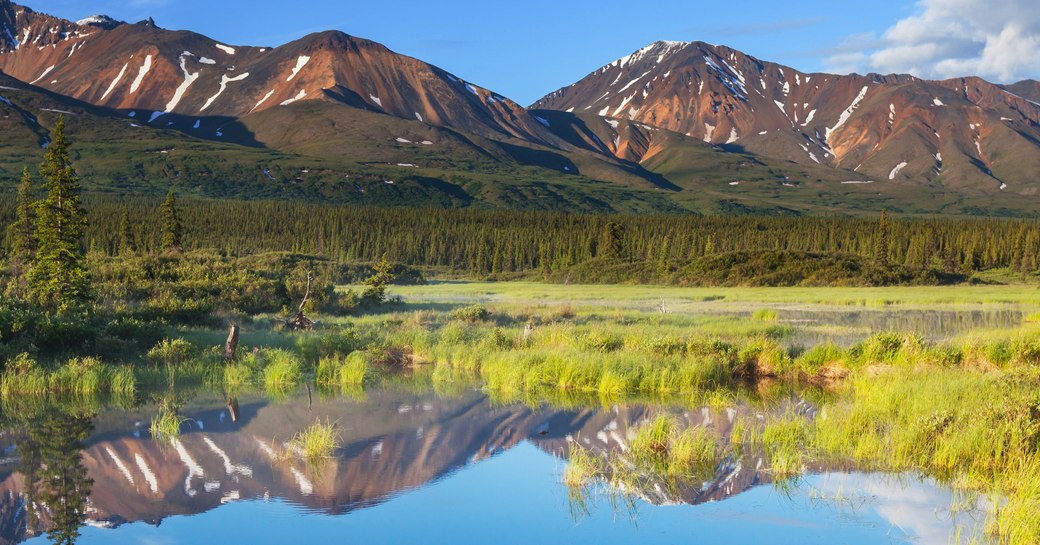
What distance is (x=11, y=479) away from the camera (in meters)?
14.7

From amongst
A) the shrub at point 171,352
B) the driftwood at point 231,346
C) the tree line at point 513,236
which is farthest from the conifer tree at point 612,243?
the shrub at point 171,352

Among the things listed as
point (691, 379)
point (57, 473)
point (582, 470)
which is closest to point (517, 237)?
point (691, 379)

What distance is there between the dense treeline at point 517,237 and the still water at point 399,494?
104112mm

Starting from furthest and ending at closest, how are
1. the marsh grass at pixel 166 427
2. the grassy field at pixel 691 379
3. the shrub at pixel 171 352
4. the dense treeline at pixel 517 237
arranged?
the dense treeline at pixel 517 237, the shrub at pixel 171 352, the marsh grass at pixel 166 427, the grassy field at pixel 691 379

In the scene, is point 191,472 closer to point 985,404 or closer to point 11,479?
point 11,479

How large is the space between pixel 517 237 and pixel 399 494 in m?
139

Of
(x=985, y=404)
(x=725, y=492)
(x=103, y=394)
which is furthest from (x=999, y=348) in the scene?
(x=103, y=394)

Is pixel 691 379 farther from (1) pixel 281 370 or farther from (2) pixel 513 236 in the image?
(2) pixel 513 236

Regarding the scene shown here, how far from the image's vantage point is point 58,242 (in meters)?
35.7

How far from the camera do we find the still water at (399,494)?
1279 centimetres

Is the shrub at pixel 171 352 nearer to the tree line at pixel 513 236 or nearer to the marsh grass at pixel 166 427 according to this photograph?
the marsh grass at pixel 166 427

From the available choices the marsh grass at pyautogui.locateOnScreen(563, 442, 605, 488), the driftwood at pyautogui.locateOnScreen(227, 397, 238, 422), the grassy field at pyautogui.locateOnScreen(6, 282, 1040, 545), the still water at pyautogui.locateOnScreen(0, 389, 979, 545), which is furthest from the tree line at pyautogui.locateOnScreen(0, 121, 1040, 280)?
the marsh grass at pyautogui.locateOnScreen(563, 442, 605, 488)

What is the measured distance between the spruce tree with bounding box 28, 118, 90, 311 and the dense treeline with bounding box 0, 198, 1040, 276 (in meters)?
88.4

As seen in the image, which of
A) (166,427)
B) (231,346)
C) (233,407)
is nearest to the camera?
(166,427)
